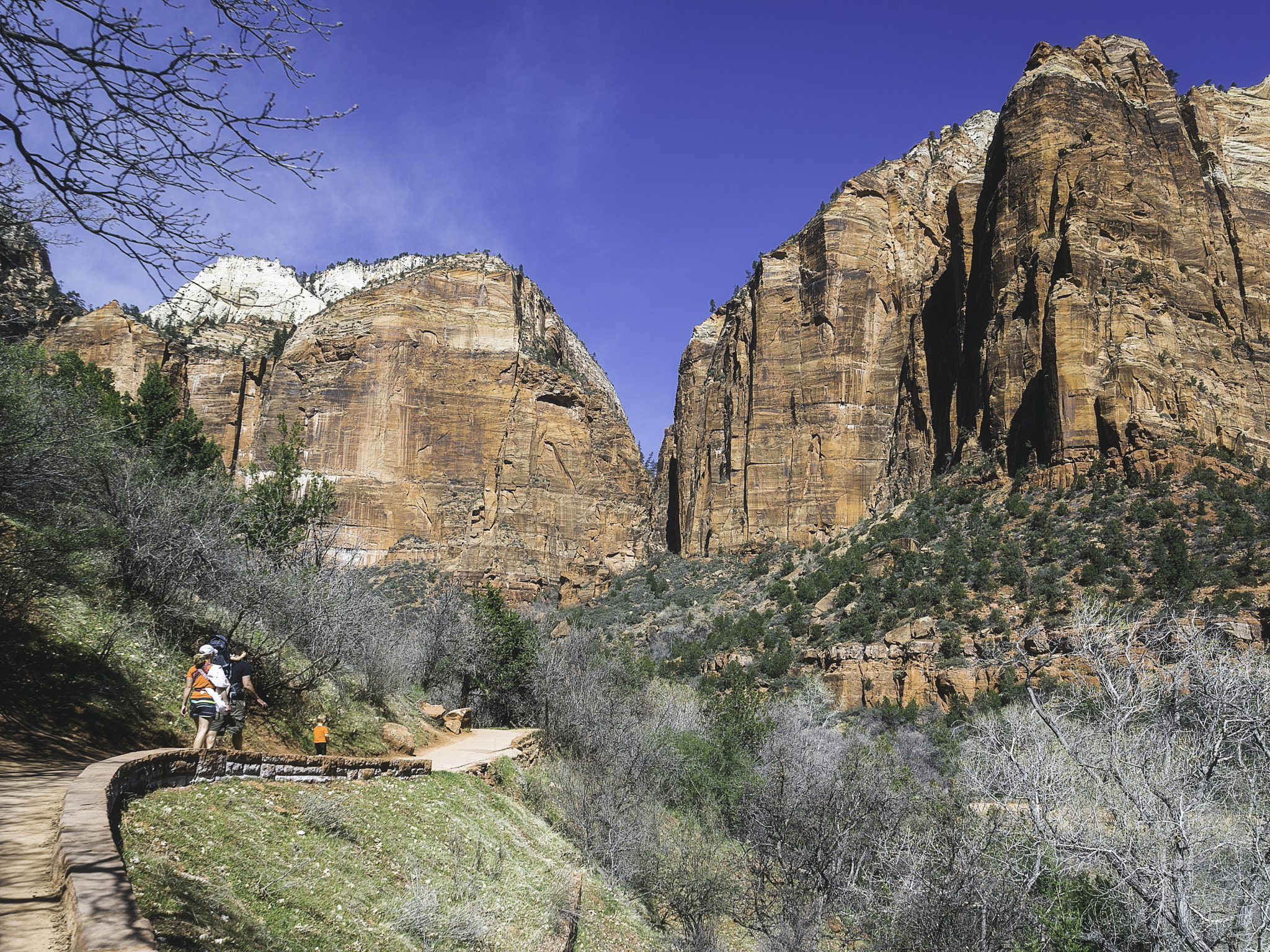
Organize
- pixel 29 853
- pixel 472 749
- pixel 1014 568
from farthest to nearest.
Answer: pixel 1014 568 → pixel 472 749 → pixel 29 853

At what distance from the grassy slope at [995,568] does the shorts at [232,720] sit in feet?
97.3

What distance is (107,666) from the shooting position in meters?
10.1

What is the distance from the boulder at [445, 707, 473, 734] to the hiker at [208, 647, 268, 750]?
10.3m

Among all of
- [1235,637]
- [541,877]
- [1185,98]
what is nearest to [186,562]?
[541,877]

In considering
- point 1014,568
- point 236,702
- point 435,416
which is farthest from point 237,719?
point 435,416

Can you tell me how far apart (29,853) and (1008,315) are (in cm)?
5300

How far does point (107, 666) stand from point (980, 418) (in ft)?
163

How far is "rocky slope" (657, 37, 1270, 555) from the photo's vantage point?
43219 millimetres

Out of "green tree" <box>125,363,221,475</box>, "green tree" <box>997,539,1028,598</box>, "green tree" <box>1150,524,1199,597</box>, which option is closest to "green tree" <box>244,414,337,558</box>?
"green tree" <box>125,363,221,475</box>

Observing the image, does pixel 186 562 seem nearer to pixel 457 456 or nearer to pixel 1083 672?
pixel 1083 672

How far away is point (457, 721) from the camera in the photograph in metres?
21.0

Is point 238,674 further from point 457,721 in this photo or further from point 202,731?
point 457,721

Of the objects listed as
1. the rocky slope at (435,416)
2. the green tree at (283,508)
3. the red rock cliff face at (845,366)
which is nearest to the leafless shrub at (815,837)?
the green tree at (283,508)

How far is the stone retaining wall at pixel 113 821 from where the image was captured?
3727mm
